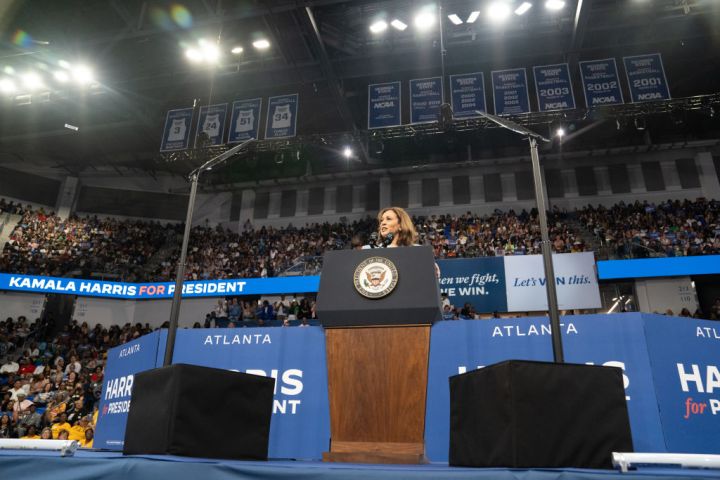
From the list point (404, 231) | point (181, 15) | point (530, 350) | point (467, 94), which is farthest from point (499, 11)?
point (530, 350)

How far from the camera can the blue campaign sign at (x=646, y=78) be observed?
1480cm

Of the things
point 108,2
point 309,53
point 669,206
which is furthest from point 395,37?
point 669,206

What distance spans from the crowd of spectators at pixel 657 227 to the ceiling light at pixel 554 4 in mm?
8207

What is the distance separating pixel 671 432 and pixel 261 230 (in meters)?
23.7

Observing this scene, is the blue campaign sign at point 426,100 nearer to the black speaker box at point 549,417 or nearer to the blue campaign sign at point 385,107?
the blue campaign sign at point 385,107

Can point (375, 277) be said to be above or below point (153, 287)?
below

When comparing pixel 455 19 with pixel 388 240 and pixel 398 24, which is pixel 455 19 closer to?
pixel 398 24

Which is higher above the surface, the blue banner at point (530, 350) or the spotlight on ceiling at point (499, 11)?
the spotlight on ceiling at point (499, 11)

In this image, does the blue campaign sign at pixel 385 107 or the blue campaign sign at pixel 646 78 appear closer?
the blue campaign sign at pixel 646 78

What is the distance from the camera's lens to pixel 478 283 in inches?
674

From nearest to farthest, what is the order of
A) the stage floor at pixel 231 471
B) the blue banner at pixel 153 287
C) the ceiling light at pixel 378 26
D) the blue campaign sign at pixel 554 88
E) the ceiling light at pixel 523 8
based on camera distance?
1. the stage floor at pixel 231 471
2. the ceiling light at pixel 523 8
3. the blue campaign sign at pixel 554 88
4. the ceiling light at pixel 378 26
5. the blue banner at pixel 153 287

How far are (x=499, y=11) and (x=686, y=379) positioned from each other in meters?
13.9

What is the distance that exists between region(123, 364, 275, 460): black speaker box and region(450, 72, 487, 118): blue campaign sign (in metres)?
13.9

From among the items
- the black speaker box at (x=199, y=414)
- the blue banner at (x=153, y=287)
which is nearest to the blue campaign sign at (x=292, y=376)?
the black speaker box at (x=199, y=414)
